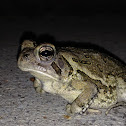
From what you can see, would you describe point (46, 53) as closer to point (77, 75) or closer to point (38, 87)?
point (77, 75)

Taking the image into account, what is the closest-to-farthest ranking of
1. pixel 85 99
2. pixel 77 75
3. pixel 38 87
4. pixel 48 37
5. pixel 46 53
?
pixel 46 53, pixel 85 99, pixel 77 75, pixel 38 87, pixel 48 37

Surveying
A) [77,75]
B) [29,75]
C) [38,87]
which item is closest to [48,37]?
[29,75]

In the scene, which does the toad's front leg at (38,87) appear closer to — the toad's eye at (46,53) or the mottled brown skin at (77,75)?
the mottled brown skin at (77,75)

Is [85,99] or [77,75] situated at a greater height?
[77,75]

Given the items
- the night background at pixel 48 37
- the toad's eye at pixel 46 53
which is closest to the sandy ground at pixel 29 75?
the night background at pixel 48 37

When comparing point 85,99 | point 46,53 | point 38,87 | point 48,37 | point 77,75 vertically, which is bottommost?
point 48,37
